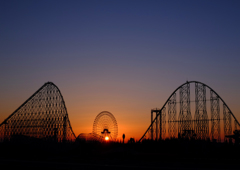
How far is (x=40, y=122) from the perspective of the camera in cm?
2756

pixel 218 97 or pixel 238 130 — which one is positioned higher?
pixel 218 97

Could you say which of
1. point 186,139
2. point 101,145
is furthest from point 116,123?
point 186,139

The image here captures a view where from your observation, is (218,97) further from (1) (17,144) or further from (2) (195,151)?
(1) (17,144)

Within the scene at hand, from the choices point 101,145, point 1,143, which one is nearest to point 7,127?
point 1,143

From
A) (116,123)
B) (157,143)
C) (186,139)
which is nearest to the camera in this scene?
(186,139)

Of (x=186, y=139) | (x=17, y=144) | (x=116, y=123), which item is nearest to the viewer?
(x=17, y=144)

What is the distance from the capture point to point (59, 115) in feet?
90.0

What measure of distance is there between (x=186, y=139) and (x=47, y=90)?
13.4 m

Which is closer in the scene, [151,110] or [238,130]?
[238,130]

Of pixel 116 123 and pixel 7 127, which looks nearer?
pixel 7 127

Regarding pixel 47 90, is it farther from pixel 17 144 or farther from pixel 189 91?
pixel 189 91

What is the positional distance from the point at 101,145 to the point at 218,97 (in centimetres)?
1553

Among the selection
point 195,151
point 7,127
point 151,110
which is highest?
point 151,110

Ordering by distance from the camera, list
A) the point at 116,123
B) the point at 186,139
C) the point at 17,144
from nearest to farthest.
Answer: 1. the point at 17,144
2. the point at 186,139
3. the point at 116,123
